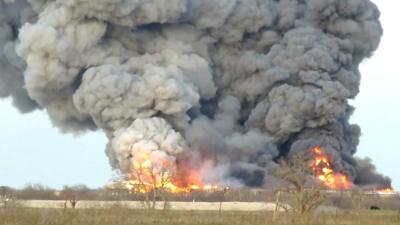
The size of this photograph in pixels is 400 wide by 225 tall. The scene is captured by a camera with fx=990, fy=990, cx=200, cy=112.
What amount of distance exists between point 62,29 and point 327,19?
24.8 m

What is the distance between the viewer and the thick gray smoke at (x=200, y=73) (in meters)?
83.9

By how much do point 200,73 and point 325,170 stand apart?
14253 mm

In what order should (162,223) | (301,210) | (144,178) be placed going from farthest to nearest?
(144,178) → (301,210) → (162,223)

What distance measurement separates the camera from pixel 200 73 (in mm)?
89938

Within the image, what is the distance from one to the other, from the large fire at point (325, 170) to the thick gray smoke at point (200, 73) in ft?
Result: 2.14

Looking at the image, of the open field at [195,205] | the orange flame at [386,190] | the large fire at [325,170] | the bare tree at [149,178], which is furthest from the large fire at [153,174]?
the orange flame at [386,190]

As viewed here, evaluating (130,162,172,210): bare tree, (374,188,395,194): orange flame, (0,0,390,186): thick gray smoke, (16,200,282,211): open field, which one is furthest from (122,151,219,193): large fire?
(374,188,395,194): orange flame

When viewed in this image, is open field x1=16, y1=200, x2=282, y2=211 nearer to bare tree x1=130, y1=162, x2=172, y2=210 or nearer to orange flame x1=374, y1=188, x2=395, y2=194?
bare tree x1=130, y1=162, x2=172, y2=210

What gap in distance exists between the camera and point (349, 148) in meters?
92.7

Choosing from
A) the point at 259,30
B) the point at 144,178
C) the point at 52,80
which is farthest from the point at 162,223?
the point at 259,30

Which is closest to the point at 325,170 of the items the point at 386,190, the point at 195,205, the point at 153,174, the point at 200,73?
the point at 386,190

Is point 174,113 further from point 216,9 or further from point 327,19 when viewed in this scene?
point 327,19

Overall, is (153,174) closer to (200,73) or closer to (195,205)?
(195,205)

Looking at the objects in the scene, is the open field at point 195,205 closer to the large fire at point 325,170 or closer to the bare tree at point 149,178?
the bare tree at point 149,178
